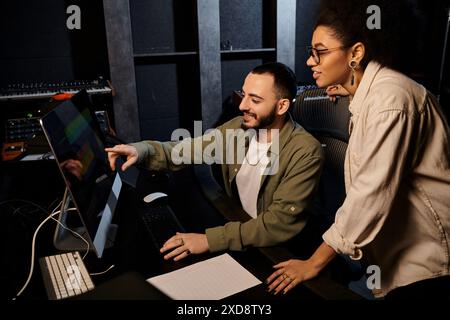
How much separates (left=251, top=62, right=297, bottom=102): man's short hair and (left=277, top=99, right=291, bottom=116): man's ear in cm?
2

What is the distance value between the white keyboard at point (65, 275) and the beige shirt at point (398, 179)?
699 mm

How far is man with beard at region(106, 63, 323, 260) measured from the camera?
4.15 ft

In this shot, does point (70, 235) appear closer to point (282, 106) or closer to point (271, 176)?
point (271, 176)

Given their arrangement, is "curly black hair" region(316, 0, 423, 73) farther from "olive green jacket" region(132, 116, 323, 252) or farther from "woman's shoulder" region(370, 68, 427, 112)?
"olive green jacket" region(132, 116, 323, 252)

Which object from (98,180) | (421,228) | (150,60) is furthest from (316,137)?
(150,60)

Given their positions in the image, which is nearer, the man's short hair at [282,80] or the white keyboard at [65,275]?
the white keyboard at [65,275]

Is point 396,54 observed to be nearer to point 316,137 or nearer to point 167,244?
point 316,137

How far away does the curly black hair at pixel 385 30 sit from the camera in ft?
3.56

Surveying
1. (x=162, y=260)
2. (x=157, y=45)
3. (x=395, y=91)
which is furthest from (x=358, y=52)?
(x=157, y=45)

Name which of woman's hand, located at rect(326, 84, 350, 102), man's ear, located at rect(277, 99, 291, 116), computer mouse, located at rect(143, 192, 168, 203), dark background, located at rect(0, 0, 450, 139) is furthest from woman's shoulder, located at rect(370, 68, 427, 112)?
dark background, located at rect(0, 0, 450, 139)

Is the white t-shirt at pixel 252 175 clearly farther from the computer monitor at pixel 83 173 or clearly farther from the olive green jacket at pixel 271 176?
the computer monitor at pixel 83 173

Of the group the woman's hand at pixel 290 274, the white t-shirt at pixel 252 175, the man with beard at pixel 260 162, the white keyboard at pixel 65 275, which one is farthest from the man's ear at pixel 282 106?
the white keyboard at pixel 65 275

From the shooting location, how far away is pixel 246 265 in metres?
1.18
